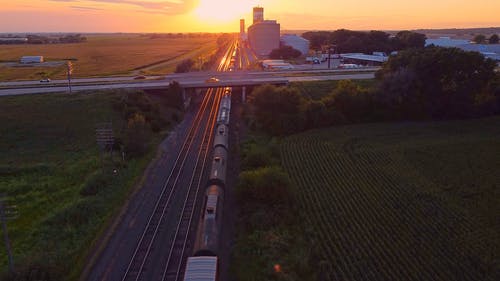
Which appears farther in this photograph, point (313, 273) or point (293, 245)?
point (293, 245)

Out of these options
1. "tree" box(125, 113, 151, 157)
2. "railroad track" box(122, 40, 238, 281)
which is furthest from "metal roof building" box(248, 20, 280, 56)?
"tree" box(125, 113, 151, 157)

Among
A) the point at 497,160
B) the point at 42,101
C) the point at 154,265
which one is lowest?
the point at 154,265

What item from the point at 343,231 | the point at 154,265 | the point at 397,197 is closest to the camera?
the point at 154,265

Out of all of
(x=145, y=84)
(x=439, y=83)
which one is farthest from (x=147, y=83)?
(x=439, y=83)

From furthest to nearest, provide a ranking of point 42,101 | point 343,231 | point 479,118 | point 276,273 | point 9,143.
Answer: point 479,118
point 42,101
point 9,143
point 343,231
point 276,273

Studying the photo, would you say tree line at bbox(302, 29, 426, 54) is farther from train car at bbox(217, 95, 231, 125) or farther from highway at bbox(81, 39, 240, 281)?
highway at bbox(81, 39, 240, 281)

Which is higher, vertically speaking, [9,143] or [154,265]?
[9,143]

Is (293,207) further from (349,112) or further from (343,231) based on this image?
(349,112)

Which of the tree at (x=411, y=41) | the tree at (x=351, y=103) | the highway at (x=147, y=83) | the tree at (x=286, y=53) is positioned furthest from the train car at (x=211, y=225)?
the tree at (x=411, y=41)

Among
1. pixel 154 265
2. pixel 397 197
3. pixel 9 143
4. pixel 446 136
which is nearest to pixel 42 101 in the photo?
pixel 9 143
